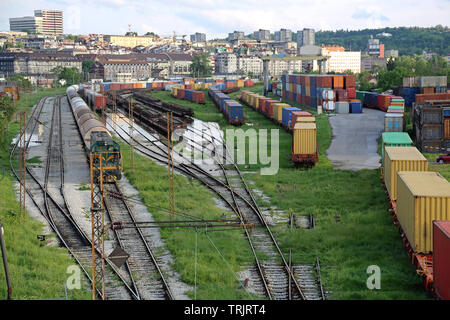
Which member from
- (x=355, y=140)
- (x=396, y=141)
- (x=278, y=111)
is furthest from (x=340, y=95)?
(x=396, y=141)

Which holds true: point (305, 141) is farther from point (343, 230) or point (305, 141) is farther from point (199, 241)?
point (199, 241)

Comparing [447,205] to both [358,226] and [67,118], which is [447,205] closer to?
[358,226]

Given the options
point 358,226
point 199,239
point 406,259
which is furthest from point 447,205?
point 199,239

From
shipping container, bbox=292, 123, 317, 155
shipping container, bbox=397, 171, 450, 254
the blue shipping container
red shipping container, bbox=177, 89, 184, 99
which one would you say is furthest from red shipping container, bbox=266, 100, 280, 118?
shipping container, bbox=397, 171, 450, 254

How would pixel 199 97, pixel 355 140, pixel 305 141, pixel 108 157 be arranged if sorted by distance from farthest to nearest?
pixel 199 97 < pixel 355 140 < pixel 305 141 < pixel 108 157

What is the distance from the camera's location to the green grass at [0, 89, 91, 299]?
1888cm

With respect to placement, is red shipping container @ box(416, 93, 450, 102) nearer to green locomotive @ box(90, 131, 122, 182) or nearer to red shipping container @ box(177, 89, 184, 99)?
green locomotive @ box(90, 131, 122, 182)

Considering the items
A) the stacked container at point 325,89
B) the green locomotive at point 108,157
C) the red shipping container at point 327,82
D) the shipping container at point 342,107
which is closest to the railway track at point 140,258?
the green locomotive at point 108,157

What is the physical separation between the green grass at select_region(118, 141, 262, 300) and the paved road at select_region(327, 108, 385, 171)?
39.1ft

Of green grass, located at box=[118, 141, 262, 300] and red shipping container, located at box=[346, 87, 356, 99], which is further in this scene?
red shipping container, located at box=[346, 87, 356, 99]

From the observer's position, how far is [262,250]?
2327 cm

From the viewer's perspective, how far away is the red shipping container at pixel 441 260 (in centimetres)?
1575

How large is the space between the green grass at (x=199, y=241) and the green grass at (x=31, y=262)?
3710mm

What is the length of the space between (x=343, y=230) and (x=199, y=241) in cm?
610
